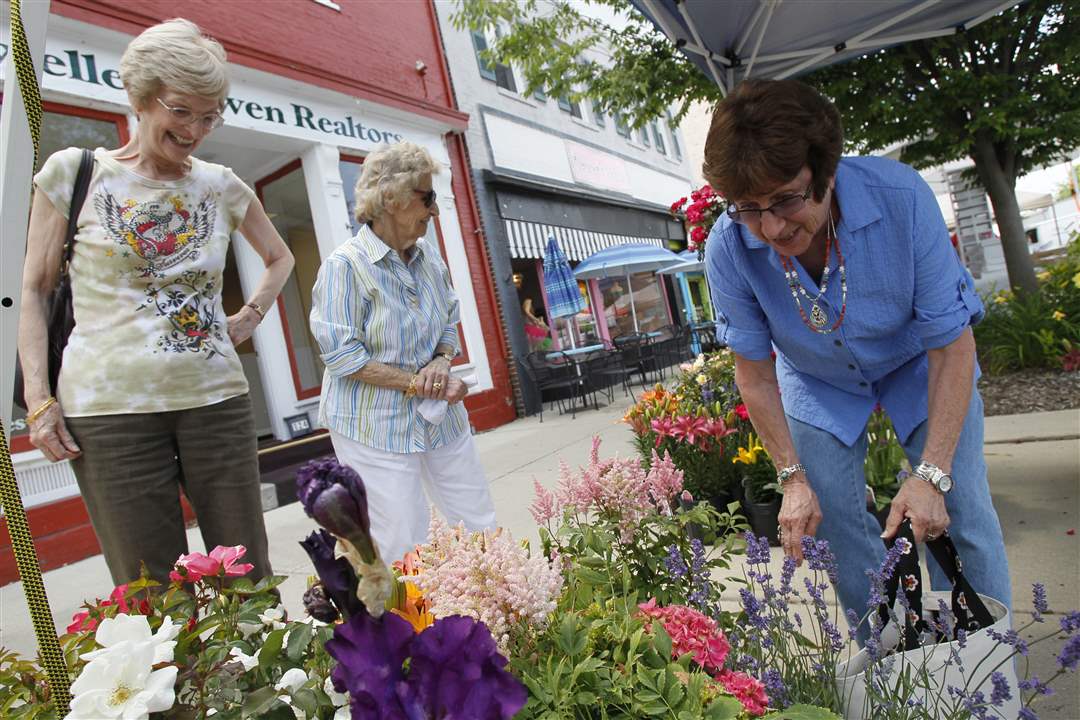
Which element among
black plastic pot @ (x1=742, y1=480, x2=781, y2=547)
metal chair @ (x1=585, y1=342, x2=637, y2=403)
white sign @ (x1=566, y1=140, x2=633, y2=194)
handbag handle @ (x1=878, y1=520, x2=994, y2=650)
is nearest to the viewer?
handbag handle @ (x1=878, y1=520, x2=994, y2=650)

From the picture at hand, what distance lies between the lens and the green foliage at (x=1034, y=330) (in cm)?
641

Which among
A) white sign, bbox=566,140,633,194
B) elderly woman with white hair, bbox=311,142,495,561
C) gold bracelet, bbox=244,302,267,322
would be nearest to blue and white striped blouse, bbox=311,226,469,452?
elderly woman with white hair, bbox=311,142,495,561

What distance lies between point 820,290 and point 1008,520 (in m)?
2.39

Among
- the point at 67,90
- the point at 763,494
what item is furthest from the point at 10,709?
the point at 67,90

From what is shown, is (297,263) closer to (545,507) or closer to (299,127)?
(299,127)

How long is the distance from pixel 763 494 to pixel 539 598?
116 inches

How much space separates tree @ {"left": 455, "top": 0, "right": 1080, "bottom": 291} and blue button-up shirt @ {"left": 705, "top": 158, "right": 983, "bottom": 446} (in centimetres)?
414

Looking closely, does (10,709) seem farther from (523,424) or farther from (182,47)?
(523,424)

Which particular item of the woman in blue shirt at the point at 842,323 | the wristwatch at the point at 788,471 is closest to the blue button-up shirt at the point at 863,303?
the woman in blue shirt at the point at 842,323

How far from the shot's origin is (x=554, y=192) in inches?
539

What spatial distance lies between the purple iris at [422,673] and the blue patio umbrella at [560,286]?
11.5 m

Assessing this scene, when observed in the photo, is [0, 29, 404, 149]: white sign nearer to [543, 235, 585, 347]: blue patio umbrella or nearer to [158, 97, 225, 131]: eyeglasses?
[158, 97, 225, 131]: eyeglasses

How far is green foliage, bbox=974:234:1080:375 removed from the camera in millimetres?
6406

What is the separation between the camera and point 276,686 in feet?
3.30
